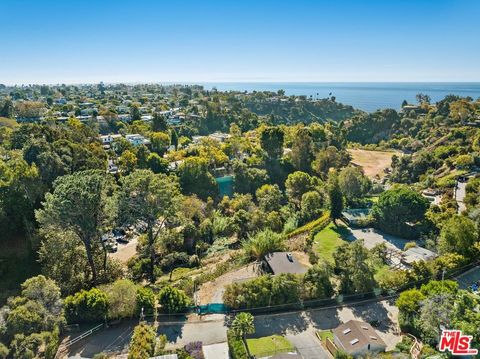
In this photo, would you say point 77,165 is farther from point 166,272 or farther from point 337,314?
point 337,314

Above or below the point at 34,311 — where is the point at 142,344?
below

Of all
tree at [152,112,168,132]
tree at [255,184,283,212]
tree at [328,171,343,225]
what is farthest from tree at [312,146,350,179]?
tree at [152,112,168,132]

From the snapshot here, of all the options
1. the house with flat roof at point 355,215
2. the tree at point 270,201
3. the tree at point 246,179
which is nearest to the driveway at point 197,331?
the tree at point 270,201

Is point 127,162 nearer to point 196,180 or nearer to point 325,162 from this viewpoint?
point 196,180

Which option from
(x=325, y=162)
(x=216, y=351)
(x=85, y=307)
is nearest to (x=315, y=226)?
(x=216, y=351)

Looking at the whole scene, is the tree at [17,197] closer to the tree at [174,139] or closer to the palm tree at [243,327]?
the palm tree at [243,327]

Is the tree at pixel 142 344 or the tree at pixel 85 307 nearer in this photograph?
the tree at pixel 142 344

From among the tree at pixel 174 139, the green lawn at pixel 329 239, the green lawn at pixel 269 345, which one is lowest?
the green lawn at pixel 269 345

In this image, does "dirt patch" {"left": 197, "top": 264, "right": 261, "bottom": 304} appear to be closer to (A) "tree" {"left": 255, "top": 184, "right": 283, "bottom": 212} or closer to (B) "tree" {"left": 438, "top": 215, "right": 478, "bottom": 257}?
(A) "tree" {"left": 255, "top": 184, "right": 283, "bottom": 212}
